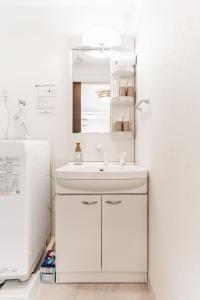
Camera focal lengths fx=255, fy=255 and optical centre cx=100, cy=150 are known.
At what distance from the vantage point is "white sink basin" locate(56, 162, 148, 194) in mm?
1688

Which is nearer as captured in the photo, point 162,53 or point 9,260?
point 162,53

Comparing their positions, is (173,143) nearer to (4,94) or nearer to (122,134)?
(122,134)

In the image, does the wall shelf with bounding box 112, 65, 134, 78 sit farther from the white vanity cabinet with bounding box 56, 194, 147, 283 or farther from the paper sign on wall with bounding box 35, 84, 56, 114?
the white vanity cabinet with bounding box 56, 194, 147, 283

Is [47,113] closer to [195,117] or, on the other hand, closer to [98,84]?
[98,84]

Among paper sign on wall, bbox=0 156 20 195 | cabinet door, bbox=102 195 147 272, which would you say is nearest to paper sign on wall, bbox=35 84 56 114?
paper sign on wall, bbox=0 156 20 195

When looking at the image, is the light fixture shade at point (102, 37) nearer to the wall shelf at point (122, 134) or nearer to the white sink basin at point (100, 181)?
the wall shelf at point (122, 134)

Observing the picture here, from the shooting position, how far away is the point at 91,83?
2309 millimetres

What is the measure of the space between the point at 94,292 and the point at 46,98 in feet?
5.34

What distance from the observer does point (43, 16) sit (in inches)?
92.4

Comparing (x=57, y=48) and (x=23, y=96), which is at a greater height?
(x=57, y=48)

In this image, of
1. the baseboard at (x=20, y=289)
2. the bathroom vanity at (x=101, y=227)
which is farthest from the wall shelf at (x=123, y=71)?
the baseboard at (x=20, y=289)

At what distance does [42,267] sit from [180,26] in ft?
5.45

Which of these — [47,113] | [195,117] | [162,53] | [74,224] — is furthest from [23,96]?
[195,117]

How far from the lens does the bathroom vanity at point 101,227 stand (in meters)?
1.71
